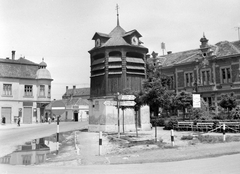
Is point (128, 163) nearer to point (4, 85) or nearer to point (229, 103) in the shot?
point (229, 103)

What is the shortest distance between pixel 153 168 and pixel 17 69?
144ft

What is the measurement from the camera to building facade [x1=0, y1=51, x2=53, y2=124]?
4425 centimetres

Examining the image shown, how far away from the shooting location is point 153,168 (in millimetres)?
7887

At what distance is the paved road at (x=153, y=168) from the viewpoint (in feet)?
24.5

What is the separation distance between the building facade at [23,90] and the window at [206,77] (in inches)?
1090

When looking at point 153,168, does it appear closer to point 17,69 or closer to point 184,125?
point 184,125

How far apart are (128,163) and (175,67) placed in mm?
39994

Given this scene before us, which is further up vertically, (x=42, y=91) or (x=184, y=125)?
(x=42, y=91)

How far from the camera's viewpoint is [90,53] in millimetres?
24891

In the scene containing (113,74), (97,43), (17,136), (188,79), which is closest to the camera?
(17,136)

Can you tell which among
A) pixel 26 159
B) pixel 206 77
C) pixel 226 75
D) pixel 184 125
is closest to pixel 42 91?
pixel 206 77

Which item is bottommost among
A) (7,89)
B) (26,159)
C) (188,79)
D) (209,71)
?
(26,159)

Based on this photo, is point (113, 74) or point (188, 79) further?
point (188, 79)

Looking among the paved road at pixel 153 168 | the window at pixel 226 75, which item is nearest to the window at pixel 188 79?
the window at pixel 226 75
